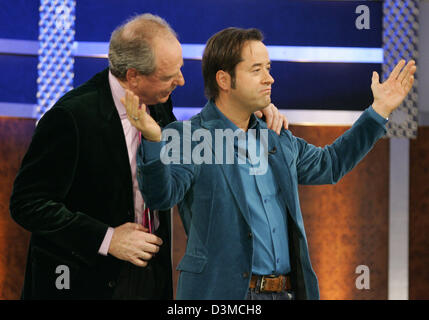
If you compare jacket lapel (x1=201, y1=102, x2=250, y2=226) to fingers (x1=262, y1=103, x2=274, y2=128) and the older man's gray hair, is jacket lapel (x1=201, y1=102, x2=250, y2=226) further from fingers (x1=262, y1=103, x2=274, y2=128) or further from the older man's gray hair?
the older man's gray hair

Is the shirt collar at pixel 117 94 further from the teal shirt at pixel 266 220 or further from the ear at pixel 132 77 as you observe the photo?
the teal shirt at pixel 266 220

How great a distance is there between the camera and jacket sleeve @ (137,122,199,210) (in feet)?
6.12

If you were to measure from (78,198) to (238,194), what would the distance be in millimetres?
644

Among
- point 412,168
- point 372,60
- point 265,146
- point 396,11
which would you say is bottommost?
point 265,146

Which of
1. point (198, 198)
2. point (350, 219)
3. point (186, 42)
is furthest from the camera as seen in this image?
point (350, 219)

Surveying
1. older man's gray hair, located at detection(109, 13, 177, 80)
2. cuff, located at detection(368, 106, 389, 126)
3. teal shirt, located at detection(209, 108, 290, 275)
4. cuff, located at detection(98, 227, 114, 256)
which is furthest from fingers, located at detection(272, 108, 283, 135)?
cuff, located at detection(98, 227, 114, 256)

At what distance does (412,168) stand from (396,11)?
946 millimetres

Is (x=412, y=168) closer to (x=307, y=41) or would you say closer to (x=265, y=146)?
(x=307, y=41)

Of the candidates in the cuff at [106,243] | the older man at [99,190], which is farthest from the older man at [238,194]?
the cuff at [106,243]

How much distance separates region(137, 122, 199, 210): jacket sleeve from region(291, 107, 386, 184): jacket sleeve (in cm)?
53

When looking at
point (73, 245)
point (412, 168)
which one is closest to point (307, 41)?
point (412, 168)

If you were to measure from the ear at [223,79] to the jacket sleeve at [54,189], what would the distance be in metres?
0.58

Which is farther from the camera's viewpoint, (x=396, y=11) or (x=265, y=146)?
(x=396, y=11)
